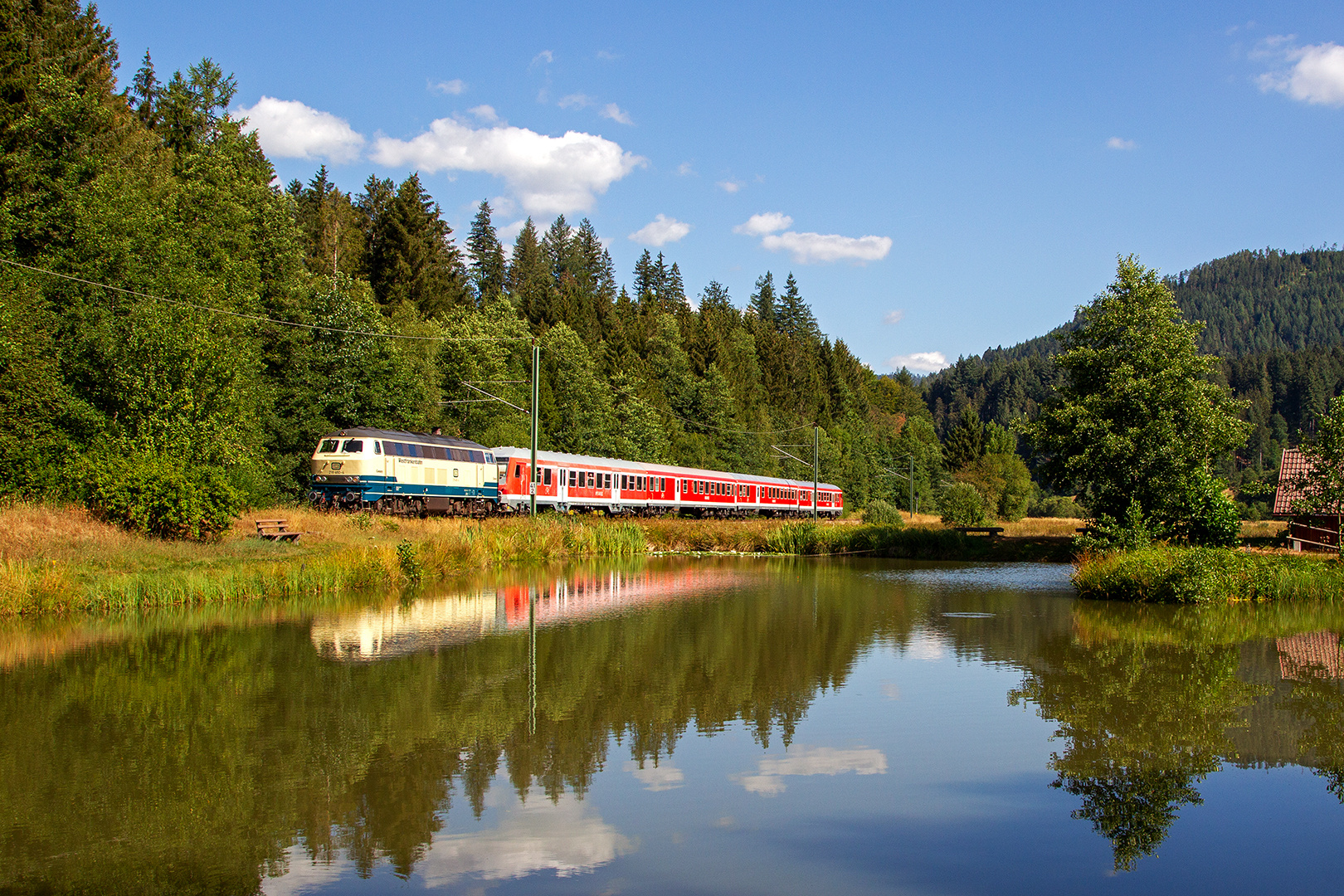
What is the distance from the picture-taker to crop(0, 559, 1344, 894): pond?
7.49m

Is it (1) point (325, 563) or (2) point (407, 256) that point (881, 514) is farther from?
(1) point (325, 563)

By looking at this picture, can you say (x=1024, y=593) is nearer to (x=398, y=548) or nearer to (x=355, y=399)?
(x=398, y=548)

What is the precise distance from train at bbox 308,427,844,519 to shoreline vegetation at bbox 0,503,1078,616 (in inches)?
102

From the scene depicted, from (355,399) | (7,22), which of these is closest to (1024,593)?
(355,399)

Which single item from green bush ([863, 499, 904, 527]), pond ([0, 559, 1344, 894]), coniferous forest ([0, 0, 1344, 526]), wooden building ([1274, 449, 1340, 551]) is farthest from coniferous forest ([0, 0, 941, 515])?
wooden building ([1274, 449, 1340, 551])

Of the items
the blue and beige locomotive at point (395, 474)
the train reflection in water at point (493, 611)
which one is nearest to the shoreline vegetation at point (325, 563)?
the blue and beige locomotive at point (395, 474)

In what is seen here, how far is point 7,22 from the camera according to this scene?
37.1 metres

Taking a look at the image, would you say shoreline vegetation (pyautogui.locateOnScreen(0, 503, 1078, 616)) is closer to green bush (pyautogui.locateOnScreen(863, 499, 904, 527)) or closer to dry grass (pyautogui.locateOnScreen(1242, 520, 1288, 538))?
dry grass (pyautogui.locateOnScreen(1242, 520, 1288, 538))

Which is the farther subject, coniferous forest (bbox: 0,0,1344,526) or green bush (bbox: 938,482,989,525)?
green bush (bbox: 938,482,989,525)

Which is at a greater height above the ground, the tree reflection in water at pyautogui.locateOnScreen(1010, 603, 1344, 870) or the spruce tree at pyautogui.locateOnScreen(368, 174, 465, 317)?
the spruce tree at pyautogui.locateOnScreen(368, 174, 465, 317)

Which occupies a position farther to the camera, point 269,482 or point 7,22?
point 269,482

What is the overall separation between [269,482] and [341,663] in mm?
27015

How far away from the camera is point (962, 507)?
73688 millimetres

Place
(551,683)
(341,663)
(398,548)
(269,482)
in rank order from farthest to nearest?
(269,482), (398,548), (341,663), (551,683)
